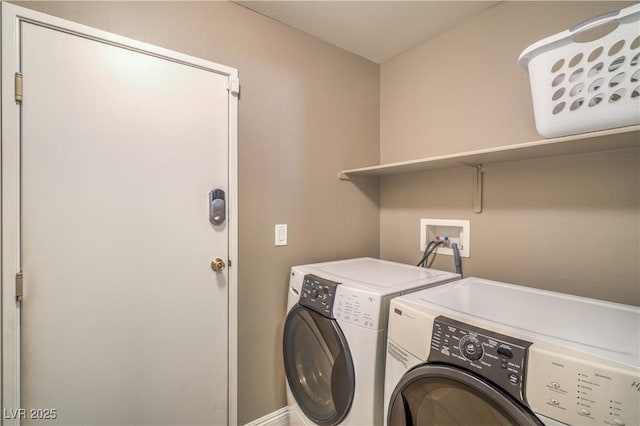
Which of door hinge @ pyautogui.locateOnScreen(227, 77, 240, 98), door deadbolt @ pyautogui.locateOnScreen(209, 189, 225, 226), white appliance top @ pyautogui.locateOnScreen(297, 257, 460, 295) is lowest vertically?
white appliance top @ pyautogui.locateOnScreen(297, 257, 460, 295)

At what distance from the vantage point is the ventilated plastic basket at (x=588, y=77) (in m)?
0.87

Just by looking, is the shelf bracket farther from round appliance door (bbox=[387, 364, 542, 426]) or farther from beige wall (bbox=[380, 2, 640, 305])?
round appliance door (bbox=[387, 364, 542, 426])

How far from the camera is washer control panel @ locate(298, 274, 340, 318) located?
4.10 feet

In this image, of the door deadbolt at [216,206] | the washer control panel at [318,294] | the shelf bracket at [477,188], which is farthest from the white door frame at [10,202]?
the shelf bracket at [477,188]

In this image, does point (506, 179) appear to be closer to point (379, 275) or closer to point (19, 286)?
point (379, 275)

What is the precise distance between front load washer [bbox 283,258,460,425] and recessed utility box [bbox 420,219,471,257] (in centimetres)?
27

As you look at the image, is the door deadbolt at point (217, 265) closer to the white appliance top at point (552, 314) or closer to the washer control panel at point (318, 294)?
the washer control panel at point (318, 294)

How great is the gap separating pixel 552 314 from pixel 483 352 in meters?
0.36

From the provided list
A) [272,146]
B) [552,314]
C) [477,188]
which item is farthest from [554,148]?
[272,146]

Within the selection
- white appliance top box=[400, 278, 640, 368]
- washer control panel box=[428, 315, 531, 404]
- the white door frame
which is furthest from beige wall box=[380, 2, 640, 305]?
the white door frame

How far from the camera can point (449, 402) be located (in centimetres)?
85

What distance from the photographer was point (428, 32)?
1.78 meters

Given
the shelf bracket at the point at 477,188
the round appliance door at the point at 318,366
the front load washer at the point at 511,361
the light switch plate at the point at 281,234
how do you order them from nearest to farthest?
the front load washer at the point at 511,361, the round appliance door at the point at 318,366, the shelf bracket at the point at 477,188, the light switch plate at the point at 281,234

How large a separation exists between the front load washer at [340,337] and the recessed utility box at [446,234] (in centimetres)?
27
